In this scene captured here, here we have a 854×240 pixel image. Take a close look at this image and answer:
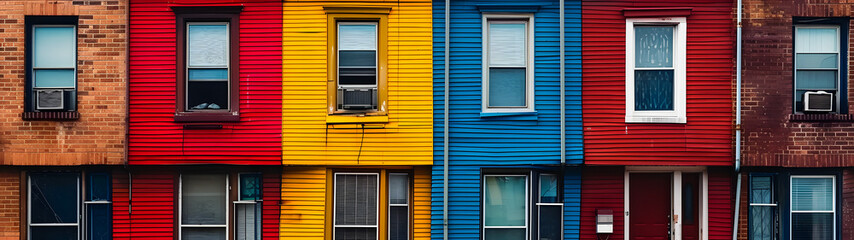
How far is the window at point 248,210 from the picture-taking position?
461 inches

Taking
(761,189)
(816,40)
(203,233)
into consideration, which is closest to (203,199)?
(203,233)

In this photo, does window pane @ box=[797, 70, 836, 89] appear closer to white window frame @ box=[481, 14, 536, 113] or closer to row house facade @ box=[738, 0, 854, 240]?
row house facade @ box=[738, 0, 854, 240]

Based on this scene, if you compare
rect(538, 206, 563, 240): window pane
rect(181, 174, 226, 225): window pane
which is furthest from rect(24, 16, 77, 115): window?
rect(538, 206, 563, 240): window pane

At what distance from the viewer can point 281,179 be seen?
11609 millimetres

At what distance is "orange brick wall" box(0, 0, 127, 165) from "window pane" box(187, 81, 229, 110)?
3.37ft

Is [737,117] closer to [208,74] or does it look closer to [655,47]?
[655,47]

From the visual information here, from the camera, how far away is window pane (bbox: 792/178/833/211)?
11594mm

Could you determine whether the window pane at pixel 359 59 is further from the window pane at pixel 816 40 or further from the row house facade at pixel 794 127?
Result: the window pane at pixel 816 40

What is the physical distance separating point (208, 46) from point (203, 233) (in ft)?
9.53

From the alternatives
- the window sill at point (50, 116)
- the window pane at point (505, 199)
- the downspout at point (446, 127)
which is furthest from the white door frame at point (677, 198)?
the window sill at point (50, 116)

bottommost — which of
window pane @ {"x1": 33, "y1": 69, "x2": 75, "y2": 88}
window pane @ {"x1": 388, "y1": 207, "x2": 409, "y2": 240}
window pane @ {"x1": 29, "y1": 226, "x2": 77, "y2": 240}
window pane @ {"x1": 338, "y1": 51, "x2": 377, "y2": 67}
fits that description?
window pane @ {"x1": 29, "y1": 226, "x2": 77, "y2": 240}

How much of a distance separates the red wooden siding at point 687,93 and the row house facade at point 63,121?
713 cm

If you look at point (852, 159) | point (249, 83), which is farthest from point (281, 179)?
point (852, 159)

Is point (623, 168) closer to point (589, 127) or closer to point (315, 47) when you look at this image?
point (589, 127)
